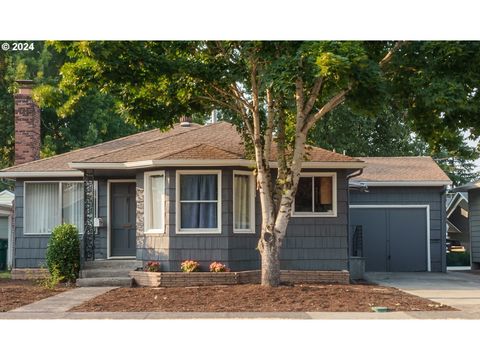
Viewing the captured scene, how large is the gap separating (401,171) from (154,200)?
920 cm

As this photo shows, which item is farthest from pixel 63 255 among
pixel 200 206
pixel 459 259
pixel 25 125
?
pixel 459 259

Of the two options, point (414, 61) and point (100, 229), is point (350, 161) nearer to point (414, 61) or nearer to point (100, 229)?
point (414, 61)

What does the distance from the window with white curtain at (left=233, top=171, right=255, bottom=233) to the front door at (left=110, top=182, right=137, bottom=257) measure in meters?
3.37

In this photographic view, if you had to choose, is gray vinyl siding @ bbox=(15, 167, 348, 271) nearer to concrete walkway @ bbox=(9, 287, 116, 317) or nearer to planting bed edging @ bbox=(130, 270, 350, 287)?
planting bed edging @ bbox=(130, 270, 350, 287)

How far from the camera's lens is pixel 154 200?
1756 centimetres

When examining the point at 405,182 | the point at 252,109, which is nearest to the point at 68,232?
the point at 252,109

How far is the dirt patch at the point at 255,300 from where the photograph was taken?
1255cm

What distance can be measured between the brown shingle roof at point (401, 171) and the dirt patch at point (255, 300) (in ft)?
24.3

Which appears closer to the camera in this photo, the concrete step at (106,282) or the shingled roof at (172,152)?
the concrete step at (106,282)

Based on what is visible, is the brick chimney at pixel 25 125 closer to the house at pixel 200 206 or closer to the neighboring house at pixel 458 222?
the house at pixel 200 206

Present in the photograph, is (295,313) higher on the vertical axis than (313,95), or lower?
lower

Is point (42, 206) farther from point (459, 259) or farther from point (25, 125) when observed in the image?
point (459, 259)

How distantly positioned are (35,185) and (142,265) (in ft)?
14.8

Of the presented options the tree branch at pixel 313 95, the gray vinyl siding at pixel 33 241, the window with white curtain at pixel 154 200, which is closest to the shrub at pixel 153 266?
the window with white curtain at pixel 154 200
